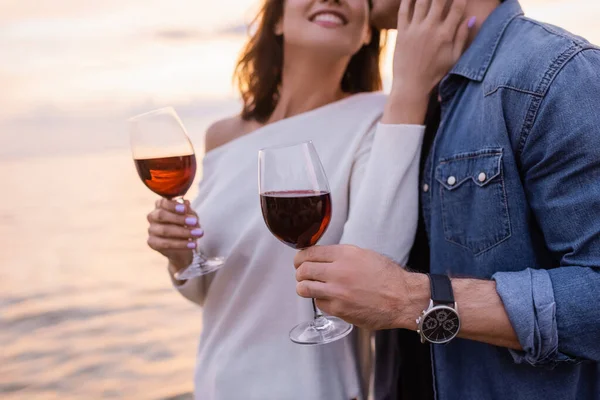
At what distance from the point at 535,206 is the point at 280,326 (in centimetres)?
78

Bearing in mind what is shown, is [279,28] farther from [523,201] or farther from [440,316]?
[440,316]

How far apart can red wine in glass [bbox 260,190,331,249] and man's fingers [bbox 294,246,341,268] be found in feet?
0.15

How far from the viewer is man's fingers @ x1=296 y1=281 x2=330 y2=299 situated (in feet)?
3.91

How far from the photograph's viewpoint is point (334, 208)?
171 centimetres

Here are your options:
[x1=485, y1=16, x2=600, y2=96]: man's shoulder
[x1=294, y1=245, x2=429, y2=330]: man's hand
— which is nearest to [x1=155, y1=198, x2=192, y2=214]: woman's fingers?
[x1=294, y1=245, x2=429, y2=330]: man's hand

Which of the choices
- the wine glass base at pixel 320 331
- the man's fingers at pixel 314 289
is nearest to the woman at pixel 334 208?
the wine glass base at pixel 320 331

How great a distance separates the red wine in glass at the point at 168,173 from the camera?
1.70 m

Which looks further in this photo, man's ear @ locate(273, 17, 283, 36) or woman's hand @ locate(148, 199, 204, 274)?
man's ear @ locate(273, 17, 283, 36)

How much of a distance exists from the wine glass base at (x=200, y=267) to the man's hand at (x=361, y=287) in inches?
19.8

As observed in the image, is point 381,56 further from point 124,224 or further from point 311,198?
point 124,224

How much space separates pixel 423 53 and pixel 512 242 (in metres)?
0.53

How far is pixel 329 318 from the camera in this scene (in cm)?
142

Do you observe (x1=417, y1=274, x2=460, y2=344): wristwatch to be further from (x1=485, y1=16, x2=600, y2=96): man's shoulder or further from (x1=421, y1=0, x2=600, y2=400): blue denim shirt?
(x1=485, y1=16, x2=600, y2=96): man's shoulder

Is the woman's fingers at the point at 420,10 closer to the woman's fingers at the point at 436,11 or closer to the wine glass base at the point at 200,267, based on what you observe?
the woman's fingers at the point at 436,11
